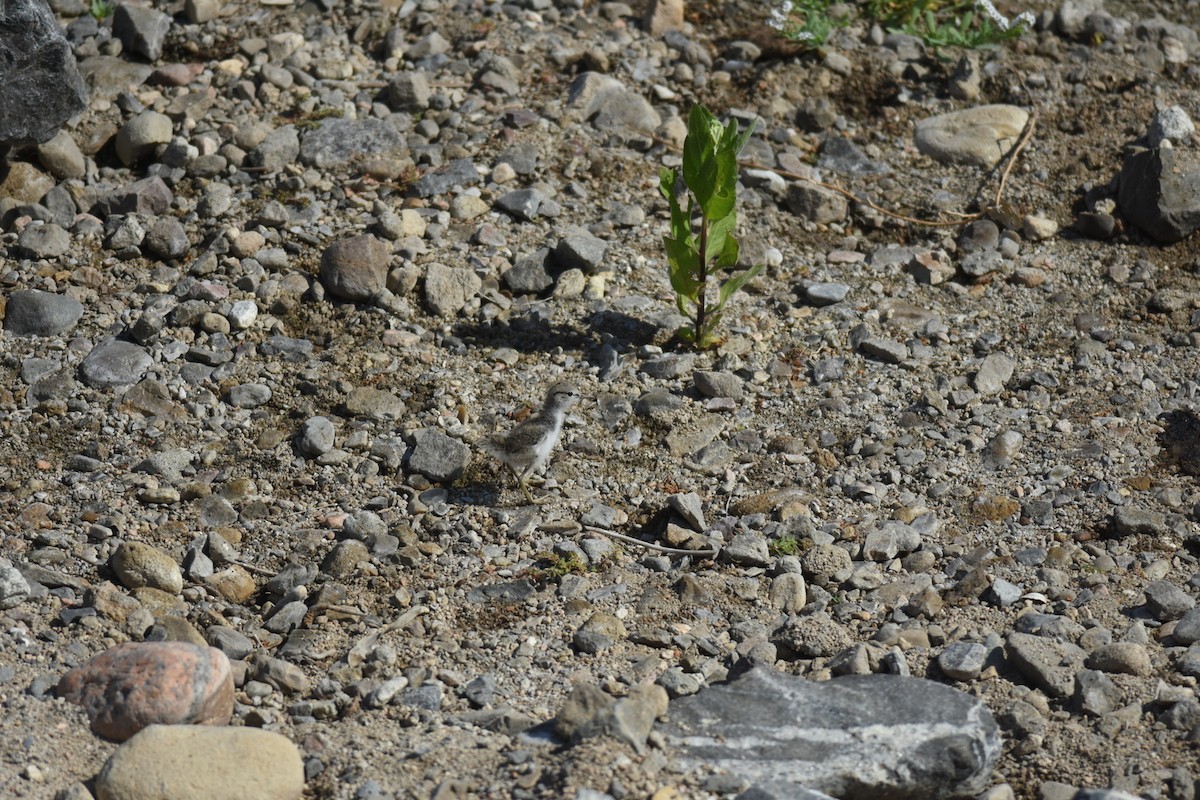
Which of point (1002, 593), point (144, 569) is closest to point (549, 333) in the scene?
point (144, 569)

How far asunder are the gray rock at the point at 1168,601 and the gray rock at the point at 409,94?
16.6ft

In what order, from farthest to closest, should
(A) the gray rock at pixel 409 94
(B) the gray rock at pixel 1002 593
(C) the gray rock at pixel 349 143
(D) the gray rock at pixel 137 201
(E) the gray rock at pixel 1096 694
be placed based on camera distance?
1. (A) the gray rock at pixel 409 94
2. (C) the gray rock at pixel 349 143
3. (D) the gray rock at pixel 137 201
4. (B) the gray rock at pixel 1002 593
5. (E) the gray rock at pixel 1096 694

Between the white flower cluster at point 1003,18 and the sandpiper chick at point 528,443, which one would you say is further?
the white flower cluster at point 1003,18

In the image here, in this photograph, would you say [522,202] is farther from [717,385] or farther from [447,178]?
[717,385]

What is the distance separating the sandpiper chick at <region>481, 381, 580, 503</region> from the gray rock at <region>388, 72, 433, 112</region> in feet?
9.37

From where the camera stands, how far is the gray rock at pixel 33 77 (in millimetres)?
6711

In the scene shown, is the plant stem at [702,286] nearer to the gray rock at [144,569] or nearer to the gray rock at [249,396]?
the gray rock at [249,396]

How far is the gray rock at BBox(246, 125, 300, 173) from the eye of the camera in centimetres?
748

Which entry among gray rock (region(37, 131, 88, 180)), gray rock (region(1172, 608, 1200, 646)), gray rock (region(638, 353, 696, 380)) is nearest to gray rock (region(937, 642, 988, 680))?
gray rock (region(1172, 608, 1200, 646))

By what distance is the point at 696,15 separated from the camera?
8.91 meters

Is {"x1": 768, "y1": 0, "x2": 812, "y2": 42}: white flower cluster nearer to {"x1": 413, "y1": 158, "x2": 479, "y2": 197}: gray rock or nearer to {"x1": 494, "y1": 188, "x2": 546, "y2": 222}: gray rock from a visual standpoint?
{"x1": 494, "y1": 188, "x2": 546, "y2": 222}: gray rock

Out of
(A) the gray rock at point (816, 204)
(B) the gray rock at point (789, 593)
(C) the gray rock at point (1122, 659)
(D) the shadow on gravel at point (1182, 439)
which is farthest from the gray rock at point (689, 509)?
(A) the gray rock at point (816, 204)

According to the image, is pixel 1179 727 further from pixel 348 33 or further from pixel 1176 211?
pixel 348 33

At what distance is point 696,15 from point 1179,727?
6013 millimetres
